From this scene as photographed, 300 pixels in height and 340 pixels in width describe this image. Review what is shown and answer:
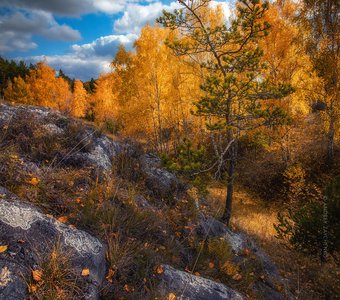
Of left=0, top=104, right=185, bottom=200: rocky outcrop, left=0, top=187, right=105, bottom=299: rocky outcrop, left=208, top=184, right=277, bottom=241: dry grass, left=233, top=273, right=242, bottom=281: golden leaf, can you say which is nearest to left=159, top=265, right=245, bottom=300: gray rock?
left=233, top=273, right=242, bottom=281: golden leaf

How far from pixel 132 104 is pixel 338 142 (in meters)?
12.9

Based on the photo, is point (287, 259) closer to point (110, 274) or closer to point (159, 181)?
point (159, 181)

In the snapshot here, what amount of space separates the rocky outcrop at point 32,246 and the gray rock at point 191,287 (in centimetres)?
88

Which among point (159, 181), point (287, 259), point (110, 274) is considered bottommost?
point (287, 259)

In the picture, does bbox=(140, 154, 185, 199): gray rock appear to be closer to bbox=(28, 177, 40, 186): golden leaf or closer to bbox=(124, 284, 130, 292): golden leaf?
bbox=(28, 177, 40, 186): golden leaf

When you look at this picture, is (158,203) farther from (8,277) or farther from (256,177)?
(256,177)

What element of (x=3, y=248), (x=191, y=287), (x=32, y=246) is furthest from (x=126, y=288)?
(x=3, y=248)

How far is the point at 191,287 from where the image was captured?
3391mm

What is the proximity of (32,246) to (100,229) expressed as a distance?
0.93m

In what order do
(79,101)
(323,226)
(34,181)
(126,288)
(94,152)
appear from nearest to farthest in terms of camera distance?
(126,288), (34,181), (94,152), (323,226), (79,101)

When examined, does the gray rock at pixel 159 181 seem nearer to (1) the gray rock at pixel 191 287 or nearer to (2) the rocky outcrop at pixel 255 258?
(2) the rocky outcrop at pixel 255 258

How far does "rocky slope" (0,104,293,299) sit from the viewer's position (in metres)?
2.59

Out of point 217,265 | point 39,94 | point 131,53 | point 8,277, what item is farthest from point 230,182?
point 39,94

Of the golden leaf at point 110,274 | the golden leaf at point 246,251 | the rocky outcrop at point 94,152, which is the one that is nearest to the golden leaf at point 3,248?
the golden leaf at point 110,274
